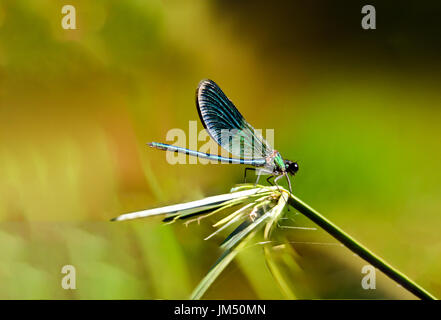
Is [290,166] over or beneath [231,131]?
beneath

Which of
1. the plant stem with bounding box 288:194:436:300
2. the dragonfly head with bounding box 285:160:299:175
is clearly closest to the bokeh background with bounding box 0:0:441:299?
the dragonfly head with bounding box 285:160:299:175

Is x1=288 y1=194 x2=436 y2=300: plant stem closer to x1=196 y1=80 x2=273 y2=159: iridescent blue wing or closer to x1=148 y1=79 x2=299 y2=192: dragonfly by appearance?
x1=148 y1=79 x2=299 y2=192: dragonfly

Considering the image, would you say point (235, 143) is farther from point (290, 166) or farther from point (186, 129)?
point (186, 129)

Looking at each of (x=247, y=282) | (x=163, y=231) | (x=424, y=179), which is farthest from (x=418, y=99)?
(x=163, y=231)

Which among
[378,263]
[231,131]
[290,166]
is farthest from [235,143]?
[378,263]

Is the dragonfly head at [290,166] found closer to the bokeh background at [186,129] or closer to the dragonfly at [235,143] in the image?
the dragonfly at [235,143]

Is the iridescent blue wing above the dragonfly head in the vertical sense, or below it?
above

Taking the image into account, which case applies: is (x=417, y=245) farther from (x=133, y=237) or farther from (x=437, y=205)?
(x=133, y=237)

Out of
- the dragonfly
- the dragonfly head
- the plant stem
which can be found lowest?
the plant stem
